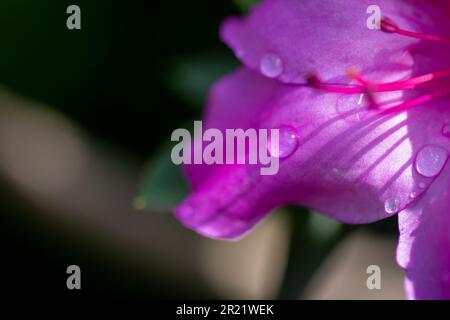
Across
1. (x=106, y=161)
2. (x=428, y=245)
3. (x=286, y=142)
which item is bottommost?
(x=428, y=245)

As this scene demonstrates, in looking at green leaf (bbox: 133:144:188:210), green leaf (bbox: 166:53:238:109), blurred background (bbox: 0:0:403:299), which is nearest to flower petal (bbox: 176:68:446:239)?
green leaf (bbox: 133:144:188:210)

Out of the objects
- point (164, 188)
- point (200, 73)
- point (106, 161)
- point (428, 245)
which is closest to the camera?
point (428, 245)

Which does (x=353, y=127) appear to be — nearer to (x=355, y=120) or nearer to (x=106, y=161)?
(x=355, y=120)

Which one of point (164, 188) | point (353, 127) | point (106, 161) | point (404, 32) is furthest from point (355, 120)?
point (106, 161)

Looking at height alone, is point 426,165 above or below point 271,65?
below

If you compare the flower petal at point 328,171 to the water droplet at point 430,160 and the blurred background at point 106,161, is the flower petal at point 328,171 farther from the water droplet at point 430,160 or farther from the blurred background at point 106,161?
the blurred background at point 106,161

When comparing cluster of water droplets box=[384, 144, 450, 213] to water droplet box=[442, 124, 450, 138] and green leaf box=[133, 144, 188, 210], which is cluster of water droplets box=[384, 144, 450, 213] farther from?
green leaf box=[133, 144, 188, 210]
